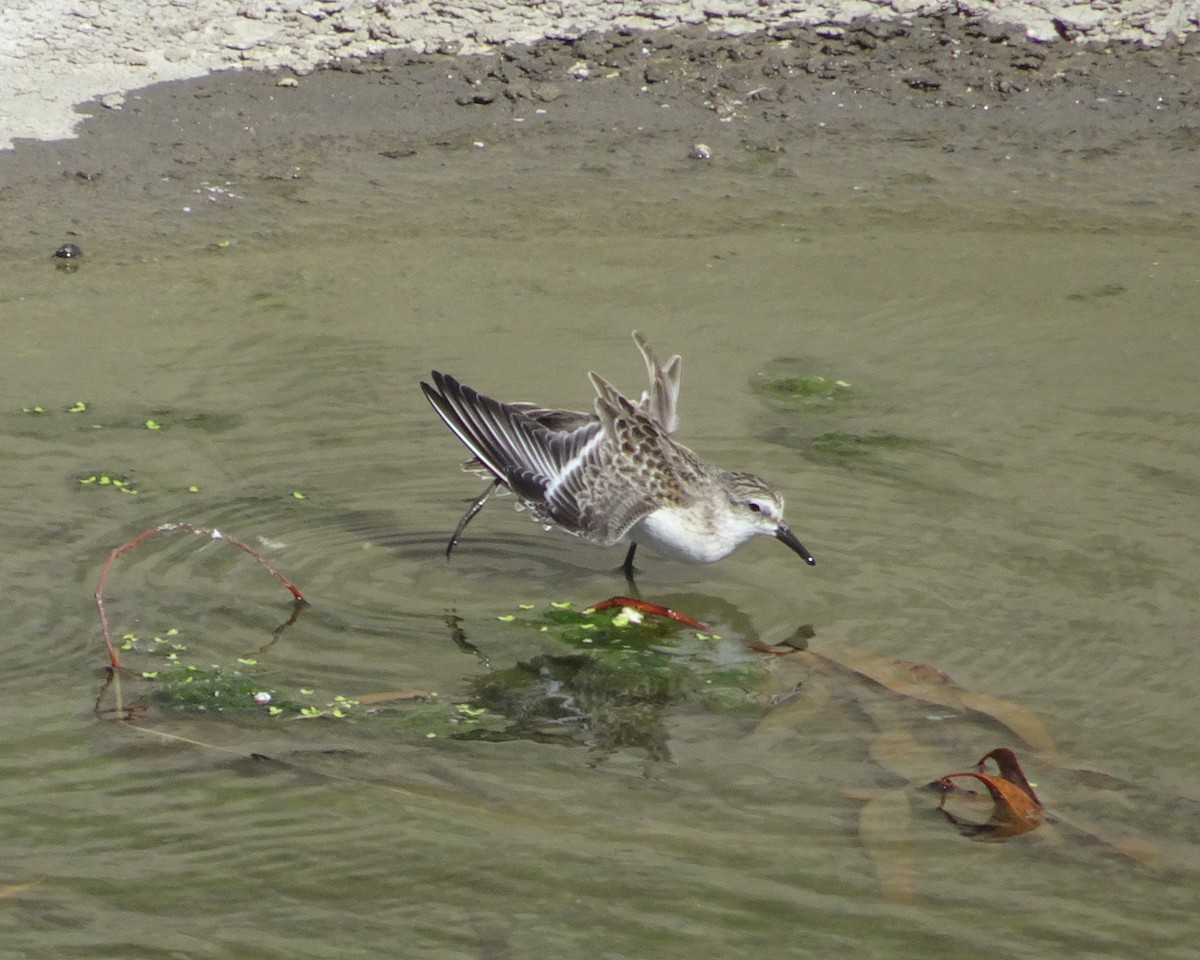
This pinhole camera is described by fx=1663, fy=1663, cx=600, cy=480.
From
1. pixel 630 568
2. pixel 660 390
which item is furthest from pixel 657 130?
pixel 630 568

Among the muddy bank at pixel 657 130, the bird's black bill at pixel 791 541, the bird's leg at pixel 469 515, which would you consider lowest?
the bird's leg at pixel 469 515

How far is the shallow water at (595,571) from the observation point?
16.0 feet

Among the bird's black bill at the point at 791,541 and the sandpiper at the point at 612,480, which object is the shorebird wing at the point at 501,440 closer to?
the sandpiper at the point at 612,480

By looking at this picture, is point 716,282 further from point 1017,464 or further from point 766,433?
point 1017,464

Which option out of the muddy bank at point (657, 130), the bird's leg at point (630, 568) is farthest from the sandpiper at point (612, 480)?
the muddy bank at point (657, 130)

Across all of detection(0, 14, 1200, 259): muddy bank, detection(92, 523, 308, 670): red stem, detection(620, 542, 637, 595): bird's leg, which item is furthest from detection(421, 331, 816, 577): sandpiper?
detection(0, 14, 1200, 259): muddy bank

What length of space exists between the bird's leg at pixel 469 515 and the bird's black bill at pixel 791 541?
123 cm

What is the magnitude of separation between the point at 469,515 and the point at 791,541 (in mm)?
1457

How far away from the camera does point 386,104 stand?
1167cm

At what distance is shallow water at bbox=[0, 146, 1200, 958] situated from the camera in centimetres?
487

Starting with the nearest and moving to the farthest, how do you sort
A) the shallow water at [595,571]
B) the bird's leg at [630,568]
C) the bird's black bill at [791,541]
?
the shallow water at [595,571]
the bird's black bill at [791,541]
the bird's leg at [630,568]

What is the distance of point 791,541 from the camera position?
6891 mm

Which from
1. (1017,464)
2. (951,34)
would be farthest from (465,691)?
(951,34)

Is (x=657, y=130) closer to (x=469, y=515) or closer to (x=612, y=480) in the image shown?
(x=469, y=515)
